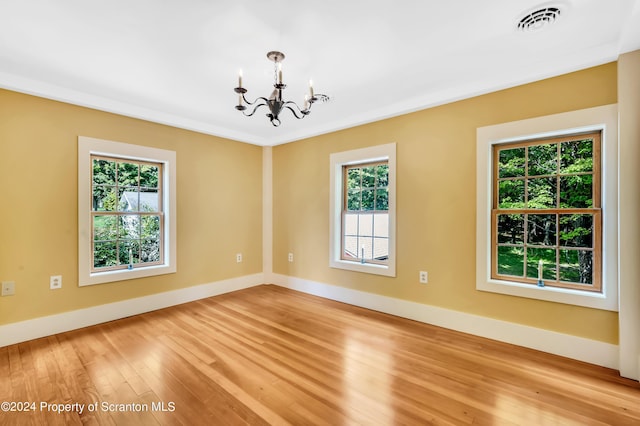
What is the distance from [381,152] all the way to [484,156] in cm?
117

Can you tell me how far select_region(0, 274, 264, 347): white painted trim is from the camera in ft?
9.09

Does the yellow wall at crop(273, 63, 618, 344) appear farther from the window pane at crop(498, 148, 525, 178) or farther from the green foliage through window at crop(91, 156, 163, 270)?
the green foliage through window at crop(91, 156, 163, 270)

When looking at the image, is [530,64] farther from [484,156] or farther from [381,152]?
[381,152]

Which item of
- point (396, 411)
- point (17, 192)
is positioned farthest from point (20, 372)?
point (396, 411)

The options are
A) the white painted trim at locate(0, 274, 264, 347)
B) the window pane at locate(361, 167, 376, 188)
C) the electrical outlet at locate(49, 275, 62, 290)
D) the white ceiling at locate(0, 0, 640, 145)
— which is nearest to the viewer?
the white ceiling at locate(0, 0, 640, 145)

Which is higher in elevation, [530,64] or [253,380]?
[530,64]

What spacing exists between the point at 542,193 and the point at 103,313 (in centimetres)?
475

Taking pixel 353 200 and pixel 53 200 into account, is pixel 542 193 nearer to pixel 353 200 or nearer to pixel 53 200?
pixel 353 200

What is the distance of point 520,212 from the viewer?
2.77 metres

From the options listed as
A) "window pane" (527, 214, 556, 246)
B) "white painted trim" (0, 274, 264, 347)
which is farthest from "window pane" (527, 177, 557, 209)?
"white painted trim" (0, 274, 264, 347)

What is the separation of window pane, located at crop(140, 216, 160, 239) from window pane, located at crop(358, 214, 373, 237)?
8.91 ft

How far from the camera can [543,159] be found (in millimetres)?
2760

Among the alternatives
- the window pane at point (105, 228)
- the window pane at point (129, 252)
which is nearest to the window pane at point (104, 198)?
the window pane at point (105, 228)

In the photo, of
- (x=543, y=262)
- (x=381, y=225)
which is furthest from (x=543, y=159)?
(x=381, y=225)
